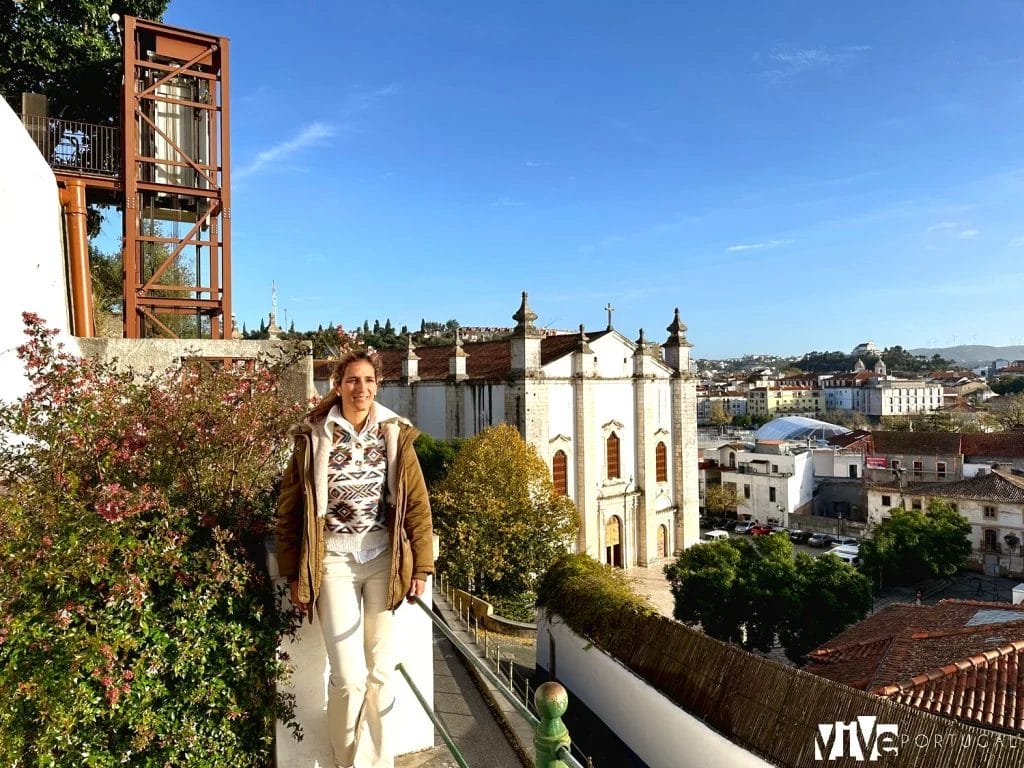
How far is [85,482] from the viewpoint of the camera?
11.5 feet

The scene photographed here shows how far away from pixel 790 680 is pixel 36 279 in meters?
11.2

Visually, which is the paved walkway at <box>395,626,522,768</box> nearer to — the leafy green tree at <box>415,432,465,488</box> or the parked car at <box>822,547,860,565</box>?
the leafy green tree at <box>415,432,465,488</box>

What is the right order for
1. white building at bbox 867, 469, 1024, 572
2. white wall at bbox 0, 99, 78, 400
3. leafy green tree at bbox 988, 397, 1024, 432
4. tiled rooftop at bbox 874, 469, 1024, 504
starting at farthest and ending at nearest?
1. leafy green tree at bbox 988, 397, 1024, 432
2. tiled rooftop at bbox 874, 469, 1024, 504
3. white building at bbox 867, 469, 1024, 572
4. white wall at bbox 0, 99, 78, 400

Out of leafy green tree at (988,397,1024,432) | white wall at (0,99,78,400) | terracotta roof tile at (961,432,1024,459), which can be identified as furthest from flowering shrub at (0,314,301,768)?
leafy green tree at (988,397,1024,432)

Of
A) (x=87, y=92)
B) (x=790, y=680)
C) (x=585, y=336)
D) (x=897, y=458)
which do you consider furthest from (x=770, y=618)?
(x=897, y=458)

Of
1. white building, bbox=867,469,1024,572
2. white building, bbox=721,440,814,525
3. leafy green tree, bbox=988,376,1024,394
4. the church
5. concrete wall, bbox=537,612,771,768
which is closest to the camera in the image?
concrete wall, bbox=537,612,771,768

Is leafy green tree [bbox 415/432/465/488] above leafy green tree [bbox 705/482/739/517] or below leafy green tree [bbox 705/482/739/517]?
above

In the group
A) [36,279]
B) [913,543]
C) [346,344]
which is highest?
[36,279]

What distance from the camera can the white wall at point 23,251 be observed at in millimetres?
7348

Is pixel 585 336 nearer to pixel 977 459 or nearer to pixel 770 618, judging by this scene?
pixel 770 618

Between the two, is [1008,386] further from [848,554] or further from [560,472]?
[560,472]

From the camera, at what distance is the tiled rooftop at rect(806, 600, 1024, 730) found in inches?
351

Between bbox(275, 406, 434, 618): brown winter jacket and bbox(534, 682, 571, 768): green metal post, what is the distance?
137 centimetres

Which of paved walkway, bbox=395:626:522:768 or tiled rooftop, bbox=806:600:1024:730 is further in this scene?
tiled rooftop, bbox=806:600:1024:730
